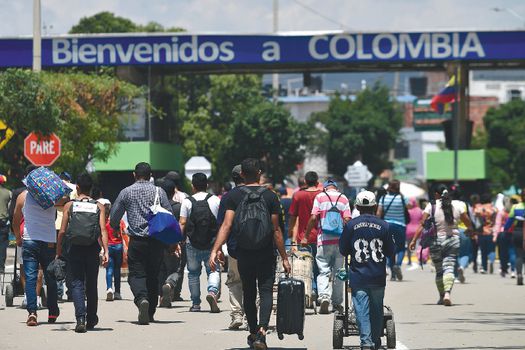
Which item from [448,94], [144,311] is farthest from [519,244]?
[448,94]

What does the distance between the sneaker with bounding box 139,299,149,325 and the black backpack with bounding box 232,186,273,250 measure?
2.95 metres

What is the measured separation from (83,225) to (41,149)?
17.0 metres

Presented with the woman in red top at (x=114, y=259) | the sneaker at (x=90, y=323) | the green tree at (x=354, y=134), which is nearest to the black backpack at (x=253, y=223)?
the sneaker at (x=90, y=323)

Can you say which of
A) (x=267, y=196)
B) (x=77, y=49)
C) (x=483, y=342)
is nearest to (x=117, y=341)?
(x=267, y=196)

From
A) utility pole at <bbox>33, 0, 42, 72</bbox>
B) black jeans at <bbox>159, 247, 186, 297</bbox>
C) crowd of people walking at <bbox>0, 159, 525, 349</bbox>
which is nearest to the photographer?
crowd of people walking at <bbox>0, 159, 525, 349</bbox>

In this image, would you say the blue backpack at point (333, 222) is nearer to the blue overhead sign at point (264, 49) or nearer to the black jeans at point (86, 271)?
the black jeans at point (86, 271)

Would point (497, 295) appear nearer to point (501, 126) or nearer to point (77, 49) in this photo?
point (77, 49)

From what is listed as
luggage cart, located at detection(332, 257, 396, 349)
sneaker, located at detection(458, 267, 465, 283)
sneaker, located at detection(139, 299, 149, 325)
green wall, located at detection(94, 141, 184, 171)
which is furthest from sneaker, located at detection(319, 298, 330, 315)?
green wall, located at detection(94, 141, 184, 171)

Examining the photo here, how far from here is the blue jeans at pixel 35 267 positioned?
15781 mm

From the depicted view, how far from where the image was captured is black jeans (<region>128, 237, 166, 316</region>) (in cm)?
1589

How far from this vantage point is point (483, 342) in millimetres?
14227

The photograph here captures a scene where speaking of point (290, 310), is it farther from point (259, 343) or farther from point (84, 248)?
point (84, 248)

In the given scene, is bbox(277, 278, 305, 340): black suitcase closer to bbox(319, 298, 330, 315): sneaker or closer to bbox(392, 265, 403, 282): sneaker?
bbox(319, 298, 330, 315): sneaker

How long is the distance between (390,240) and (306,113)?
420 feet
